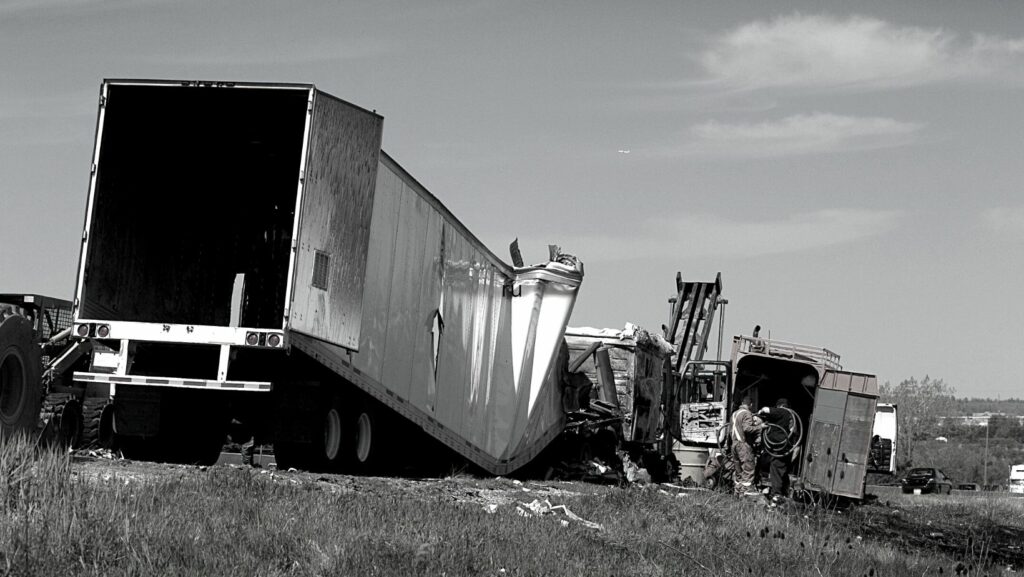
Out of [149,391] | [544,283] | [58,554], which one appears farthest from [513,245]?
[58,554]

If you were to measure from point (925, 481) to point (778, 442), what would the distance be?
86.6 ft

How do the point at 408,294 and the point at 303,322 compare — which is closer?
the point at 303,322

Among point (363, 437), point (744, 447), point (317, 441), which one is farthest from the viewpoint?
point (744, 447)

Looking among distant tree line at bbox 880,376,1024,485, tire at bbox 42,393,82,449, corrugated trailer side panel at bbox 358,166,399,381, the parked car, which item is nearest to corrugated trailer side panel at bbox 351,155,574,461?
corrugated trailer side panel at bbox 358,166,399,381

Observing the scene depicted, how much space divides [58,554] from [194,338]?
643 centimetres

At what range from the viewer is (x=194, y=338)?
43.3ft

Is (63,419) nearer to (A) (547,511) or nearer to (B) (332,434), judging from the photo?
(B) (332,434)

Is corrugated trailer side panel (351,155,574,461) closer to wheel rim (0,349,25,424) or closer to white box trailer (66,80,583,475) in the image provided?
white box trailer (66,80,583,475)

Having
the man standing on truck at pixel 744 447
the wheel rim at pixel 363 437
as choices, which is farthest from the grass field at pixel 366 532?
the man standing on truck at pixel 744 447

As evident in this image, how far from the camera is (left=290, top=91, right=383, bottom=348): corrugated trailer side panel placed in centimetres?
1292

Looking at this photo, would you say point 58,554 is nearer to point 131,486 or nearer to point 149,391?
point 131,486

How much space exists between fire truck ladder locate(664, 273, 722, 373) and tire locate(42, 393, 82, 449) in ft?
53.6

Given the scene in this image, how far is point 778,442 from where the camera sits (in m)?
20.5

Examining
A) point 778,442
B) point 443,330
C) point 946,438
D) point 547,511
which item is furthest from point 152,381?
point 946,438
